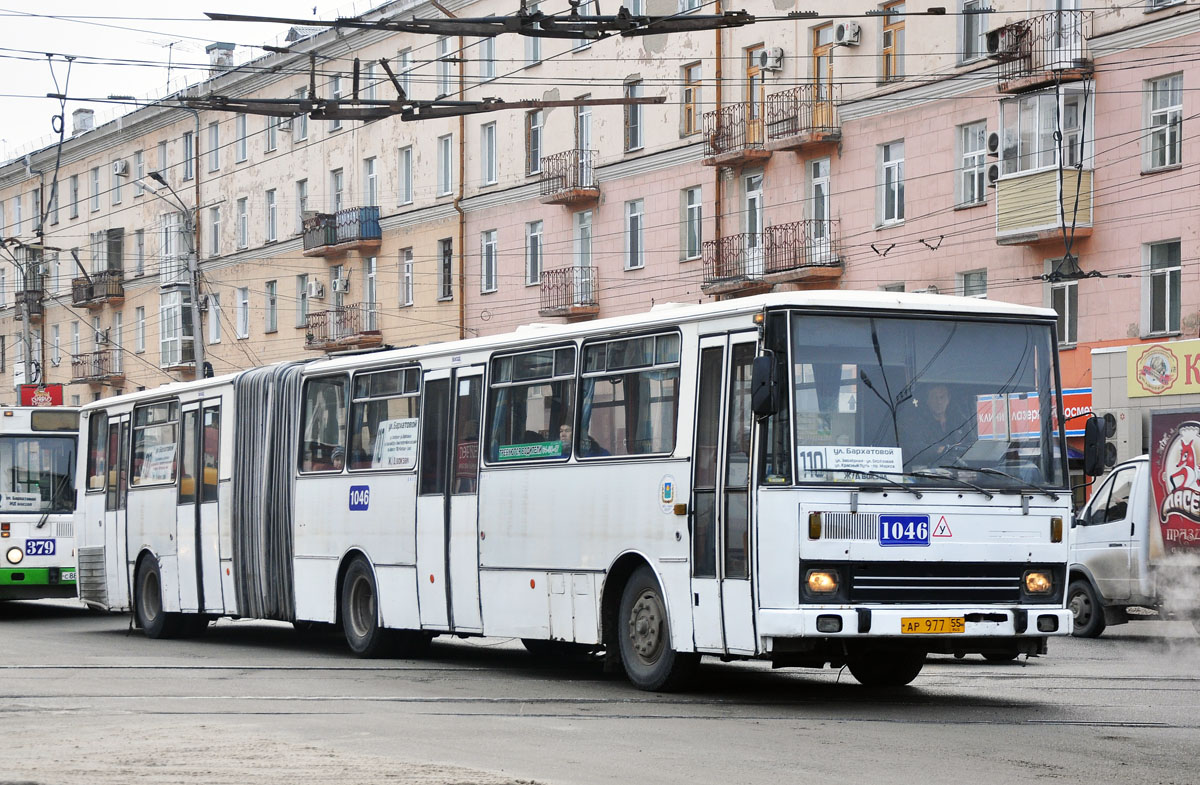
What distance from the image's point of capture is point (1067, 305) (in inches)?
1372

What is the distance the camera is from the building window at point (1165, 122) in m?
32.6

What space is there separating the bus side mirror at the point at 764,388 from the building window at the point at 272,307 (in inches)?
1989

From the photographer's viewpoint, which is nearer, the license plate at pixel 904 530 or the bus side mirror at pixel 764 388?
the bus side mirror at pixel 764 388

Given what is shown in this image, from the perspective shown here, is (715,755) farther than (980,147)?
No

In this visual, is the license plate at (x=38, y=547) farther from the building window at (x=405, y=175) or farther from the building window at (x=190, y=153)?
the building window at (x=190, y=153)

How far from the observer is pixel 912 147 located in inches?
1489

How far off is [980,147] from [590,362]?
23.4 m

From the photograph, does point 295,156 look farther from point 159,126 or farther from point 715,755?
point 715,755

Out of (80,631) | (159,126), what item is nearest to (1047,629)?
(80,631)

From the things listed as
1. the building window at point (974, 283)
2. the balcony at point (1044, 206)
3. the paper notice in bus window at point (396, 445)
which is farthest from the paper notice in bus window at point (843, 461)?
the building window at point (974, 283)

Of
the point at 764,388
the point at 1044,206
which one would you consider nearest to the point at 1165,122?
the point at 1044,206

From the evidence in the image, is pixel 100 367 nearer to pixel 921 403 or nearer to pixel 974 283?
pixel 974 283

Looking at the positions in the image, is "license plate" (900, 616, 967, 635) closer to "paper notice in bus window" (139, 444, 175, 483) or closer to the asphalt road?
the asphalt road

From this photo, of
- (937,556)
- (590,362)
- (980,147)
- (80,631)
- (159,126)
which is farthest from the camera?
(159,126)
